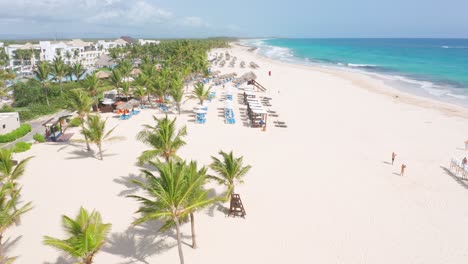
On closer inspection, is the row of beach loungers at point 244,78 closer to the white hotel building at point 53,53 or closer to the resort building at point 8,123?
the resort building at point 8,123

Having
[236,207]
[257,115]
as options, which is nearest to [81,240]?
[236,207]

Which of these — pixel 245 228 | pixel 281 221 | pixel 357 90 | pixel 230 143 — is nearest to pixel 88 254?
pixel 245 228

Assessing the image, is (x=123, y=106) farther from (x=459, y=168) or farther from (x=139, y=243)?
(x=459, y=168)

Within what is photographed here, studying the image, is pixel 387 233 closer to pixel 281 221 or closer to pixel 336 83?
pixel 281 221

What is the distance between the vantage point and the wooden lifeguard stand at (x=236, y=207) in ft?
39.3

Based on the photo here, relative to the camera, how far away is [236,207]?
39.5ft

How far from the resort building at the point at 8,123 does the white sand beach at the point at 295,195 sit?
3.57m

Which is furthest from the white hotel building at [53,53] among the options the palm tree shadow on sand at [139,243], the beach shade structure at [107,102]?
the palm tree shadow on sand at [139,243]

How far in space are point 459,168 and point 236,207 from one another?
1257cm

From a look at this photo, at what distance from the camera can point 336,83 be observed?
4378cm

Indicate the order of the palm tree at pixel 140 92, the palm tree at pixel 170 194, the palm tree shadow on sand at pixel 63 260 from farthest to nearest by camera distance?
the palm tree at pixel 140 92 < the palm tree shadow on sand at pixel 63 260 < the palm tree at pixel 170 194

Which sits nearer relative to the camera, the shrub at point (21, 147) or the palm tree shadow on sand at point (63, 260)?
the palm tree shadow on sand at point (63, 260)

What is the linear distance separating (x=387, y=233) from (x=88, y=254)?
9921mm

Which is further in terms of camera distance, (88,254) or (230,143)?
(230,143)
